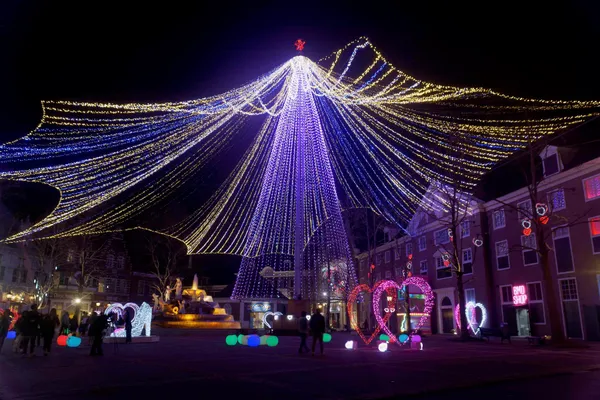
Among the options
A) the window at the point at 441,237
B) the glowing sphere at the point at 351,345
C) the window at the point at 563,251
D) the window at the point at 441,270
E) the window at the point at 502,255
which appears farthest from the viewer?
the window at the point at 441,237

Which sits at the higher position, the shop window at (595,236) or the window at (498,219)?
the window at (498,219)

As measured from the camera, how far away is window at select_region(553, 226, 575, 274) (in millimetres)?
26172

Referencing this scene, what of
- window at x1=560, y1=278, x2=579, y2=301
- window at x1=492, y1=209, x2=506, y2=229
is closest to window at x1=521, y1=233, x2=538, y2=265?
window at x1=560, y1=278, x2=579, y2=301

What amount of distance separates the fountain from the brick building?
617 inches

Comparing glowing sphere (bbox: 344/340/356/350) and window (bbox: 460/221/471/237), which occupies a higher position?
window (bbox: 460/221/471/237)

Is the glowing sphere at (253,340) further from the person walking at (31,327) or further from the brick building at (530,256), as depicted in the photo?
the brick building at (530,256)

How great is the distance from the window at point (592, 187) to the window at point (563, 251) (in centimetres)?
250

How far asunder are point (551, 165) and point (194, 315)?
25070 millimetres

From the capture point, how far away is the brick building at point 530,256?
2472 centimetres

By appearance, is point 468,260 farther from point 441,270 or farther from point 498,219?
point 498,219

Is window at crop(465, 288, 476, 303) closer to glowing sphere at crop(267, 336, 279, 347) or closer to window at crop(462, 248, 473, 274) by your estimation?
window at crop(462, 248, 473, 274)

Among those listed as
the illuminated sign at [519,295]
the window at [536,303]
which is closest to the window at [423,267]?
the illuminated sign at [519,295]

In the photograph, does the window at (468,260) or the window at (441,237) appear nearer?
the window at (468,260)

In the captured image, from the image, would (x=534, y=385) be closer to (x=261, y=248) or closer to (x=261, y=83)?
(x=261, y=83)
